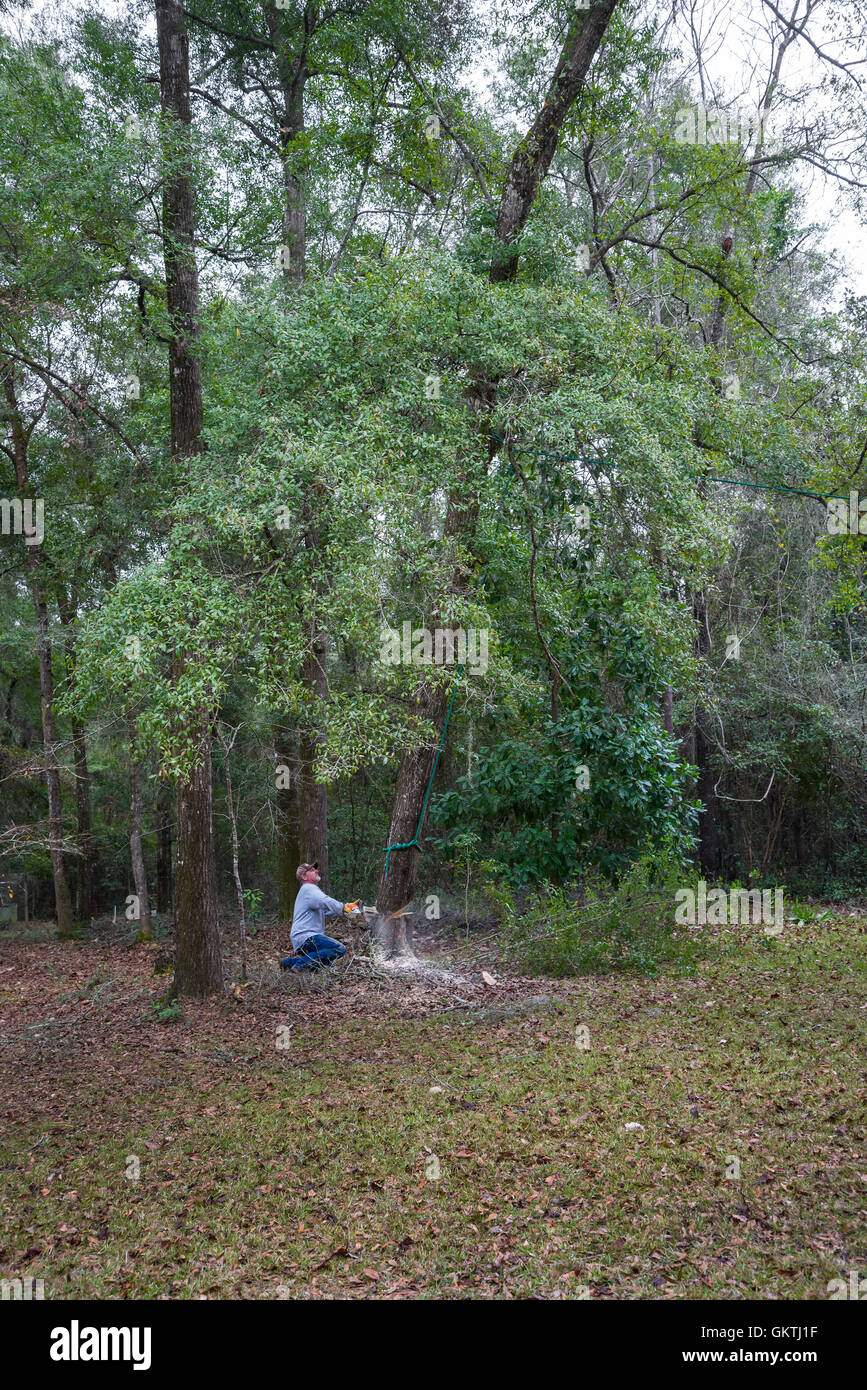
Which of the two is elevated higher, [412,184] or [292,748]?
[412,184]

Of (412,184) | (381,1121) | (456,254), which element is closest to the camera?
(381,1121)

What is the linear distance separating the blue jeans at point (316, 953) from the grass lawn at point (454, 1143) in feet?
1.90

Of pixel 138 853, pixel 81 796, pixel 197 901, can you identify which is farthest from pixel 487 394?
pixel 81 796

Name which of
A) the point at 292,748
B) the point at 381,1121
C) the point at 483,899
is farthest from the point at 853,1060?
the point at 292,748

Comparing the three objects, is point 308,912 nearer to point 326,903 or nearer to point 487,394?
point 326,903

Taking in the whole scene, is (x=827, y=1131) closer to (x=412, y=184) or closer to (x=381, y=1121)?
(x=381, y=1121)

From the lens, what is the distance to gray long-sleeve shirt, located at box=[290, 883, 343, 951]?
30.9 feet

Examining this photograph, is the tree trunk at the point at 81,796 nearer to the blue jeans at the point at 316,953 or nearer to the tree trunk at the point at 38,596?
the tree trunk at the point at 38,596

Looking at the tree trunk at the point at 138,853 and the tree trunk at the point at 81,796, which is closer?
the tree trunk at the point at 138,853

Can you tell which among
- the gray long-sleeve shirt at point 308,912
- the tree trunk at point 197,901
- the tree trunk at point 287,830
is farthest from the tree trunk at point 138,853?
the gray long-sleeve shirt at point 308,912

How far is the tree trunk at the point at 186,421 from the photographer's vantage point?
28.9 feet

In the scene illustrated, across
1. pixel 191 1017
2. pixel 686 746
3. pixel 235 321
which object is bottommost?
pixel 191 1017
